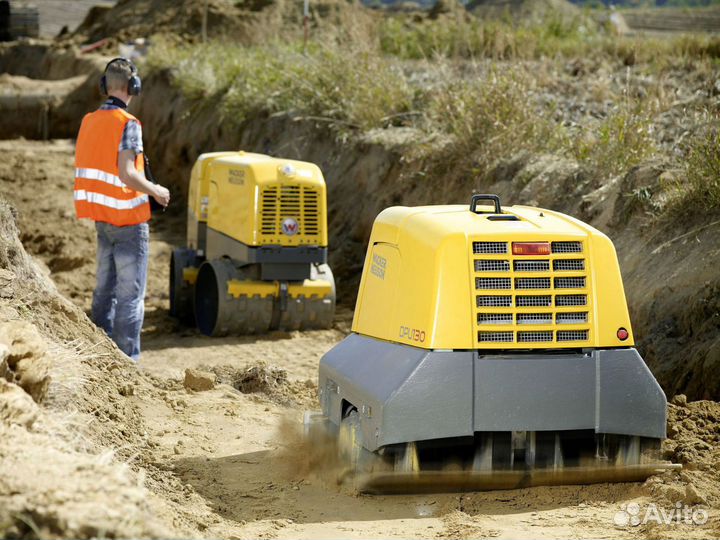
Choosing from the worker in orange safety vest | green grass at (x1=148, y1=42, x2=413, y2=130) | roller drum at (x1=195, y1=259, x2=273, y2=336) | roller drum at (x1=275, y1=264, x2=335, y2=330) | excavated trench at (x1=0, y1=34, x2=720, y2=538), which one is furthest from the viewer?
green grass at (x1=148, y1=42, x2=413, y2=130)

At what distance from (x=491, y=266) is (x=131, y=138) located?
3.48 metres

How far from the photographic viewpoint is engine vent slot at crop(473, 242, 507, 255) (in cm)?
488

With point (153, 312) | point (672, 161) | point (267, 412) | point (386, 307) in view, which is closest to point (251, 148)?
point (153, 312)

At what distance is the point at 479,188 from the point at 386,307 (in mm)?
5222

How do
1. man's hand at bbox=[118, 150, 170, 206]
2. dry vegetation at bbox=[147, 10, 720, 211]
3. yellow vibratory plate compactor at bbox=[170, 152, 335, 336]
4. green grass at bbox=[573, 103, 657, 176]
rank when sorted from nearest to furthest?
1. man's hand at bbox=[118, 150, 170, 206]
2. green grass at bbox=[573, 103, 657, 176]
3. dry vegetation at bbox=[147, 10, 720, 211]
4. yellow vibratory plate compactor at bbox=[170, 152, 335, 336]

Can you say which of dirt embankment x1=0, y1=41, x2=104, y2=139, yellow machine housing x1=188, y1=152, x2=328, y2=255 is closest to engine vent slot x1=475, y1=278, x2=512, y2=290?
yellow machine housing x1=188, y1=152, x2=328, y2=255

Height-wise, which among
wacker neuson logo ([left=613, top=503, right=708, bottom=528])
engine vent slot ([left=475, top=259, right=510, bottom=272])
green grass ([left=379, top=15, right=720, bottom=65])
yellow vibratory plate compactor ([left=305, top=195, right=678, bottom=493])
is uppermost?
green grass ([left=379, top=15, right=720, bottom=65])

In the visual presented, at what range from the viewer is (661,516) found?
4754 millimetres

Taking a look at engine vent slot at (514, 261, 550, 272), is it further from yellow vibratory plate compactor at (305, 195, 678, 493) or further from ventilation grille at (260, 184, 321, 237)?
ventilation grille at (260, 184, 321, 237)

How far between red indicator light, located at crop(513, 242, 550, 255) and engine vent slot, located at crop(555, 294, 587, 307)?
0.73 feet

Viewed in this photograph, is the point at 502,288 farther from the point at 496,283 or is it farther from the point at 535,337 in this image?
the point at 535,337

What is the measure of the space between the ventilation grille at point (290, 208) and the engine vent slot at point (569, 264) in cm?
463

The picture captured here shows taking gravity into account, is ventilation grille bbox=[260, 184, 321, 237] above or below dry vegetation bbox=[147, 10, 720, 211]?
below

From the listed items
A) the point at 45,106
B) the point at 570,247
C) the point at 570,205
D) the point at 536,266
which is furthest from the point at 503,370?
the point at 45,106
